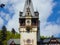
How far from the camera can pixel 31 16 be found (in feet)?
322

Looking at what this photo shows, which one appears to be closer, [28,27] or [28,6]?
[28,27]

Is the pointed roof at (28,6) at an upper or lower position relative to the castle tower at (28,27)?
upper

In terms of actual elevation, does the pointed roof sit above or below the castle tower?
above

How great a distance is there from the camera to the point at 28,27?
318ft

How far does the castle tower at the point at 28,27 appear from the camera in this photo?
318ft

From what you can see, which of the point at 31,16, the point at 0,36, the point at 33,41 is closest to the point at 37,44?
the point at 33,41

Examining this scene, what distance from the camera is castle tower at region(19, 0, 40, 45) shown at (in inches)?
3819

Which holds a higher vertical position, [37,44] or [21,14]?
[21,14]

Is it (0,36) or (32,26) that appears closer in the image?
(32,26)

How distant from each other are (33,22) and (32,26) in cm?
159

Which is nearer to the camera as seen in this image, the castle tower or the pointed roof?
the castle tower

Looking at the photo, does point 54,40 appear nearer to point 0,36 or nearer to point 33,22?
point 33,22

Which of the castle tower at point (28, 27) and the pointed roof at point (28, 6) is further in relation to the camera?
the pointed roof at point (28, 6)

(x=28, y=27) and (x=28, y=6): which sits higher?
(x=28, y=6)
